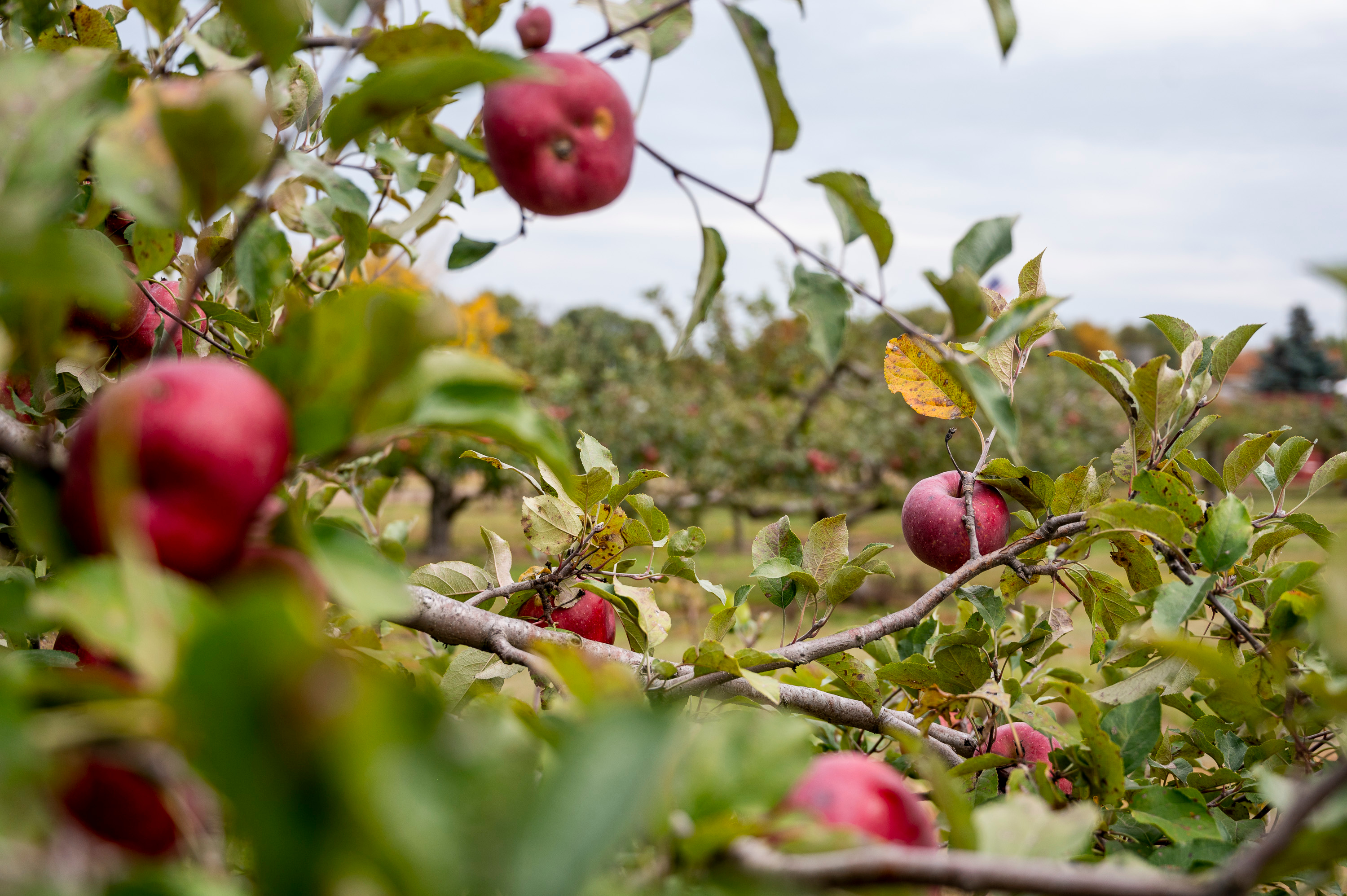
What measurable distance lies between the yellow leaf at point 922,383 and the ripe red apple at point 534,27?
24.8 inches

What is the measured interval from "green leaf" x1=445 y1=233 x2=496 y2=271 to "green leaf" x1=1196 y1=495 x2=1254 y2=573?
31.0 inches

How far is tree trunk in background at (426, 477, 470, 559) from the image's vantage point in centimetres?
1013

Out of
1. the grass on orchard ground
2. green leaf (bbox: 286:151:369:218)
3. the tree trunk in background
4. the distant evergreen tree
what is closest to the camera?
green leaf (bbox: 286:151:369:218)

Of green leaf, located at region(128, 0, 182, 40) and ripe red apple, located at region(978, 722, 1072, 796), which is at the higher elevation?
green leaf, located at region(128, 0, 182, 40)

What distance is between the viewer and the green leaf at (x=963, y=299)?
633mm

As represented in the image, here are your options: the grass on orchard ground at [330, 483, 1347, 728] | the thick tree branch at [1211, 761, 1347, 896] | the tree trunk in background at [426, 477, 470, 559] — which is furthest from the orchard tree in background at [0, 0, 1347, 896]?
the tree trunk in background at [426, 477, 470, 559]

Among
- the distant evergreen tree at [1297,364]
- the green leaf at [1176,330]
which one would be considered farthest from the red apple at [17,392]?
the distant evergreen tree at [1297,364]

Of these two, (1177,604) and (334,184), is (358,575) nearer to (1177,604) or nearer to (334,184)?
(334,184)

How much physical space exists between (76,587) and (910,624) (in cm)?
88

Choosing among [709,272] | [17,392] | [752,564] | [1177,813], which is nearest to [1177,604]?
[1177,813]

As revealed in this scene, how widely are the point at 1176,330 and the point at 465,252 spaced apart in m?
0.91

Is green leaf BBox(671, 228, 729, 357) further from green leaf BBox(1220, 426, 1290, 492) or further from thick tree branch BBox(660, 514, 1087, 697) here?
green leaf BBox(1220, 426, 1290, 492)

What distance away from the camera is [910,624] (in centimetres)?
105

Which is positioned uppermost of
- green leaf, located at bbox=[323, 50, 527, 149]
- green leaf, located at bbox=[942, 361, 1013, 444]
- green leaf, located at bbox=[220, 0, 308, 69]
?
green leaf, located at bbox=[220, 0, 308, 69]
